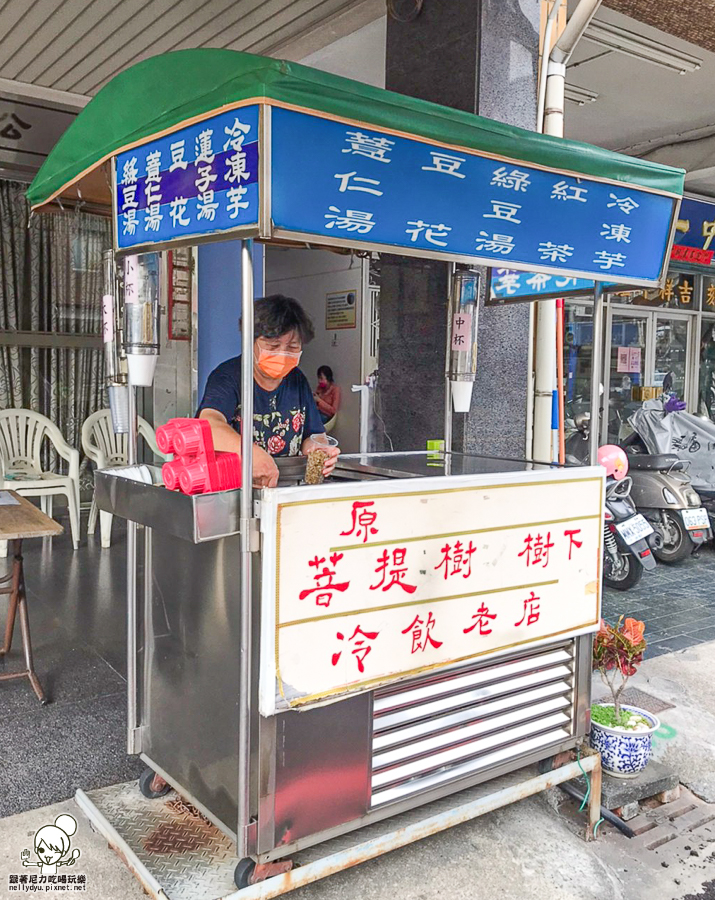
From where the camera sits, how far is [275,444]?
2.94 m

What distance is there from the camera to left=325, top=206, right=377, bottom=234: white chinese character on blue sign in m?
1.83

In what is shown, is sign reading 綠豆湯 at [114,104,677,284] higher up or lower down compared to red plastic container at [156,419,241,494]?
higher up

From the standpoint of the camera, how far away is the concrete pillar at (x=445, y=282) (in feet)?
11.3

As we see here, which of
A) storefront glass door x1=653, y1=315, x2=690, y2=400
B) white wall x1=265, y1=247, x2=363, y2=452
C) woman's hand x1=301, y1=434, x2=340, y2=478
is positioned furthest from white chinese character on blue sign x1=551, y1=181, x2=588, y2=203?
storefront glass door x1=653, y1=315, x2=690, y2=400

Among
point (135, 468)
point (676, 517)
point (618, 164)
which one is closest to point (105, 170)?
point (135, 468)

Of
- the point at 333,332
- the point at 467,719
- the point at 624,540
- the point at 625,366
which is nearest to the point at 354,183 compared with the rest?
the point at 467,719

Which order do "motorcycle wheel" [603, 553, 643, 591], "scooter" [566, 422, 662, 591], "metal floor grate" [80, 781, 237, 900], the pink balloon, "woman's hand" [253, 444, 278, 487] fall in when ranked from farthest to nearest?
"motorcycle wheel" [603, 553, 643, 591]
"scooter" [566, 422, 662, 591]
the pink balloon
"woman's hand" [253, 444, 278, 487]
"metal floor grate" [80, 781, 237, 900]

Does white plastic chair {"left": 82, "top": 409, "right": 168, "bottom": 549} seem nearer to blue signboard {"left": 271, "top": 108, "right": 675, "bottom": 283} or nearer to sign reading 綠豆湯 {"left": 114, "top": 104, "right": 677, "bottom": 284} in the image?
sign reading 綠豆湯 {"left": 114, "top": 104, "right": 677, "bottom": 284}

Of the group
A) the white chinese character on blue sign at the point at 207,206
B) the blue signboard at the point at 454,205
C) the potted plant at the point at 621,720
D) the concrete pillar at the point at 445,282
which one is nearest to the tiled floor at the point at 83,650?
the potted plant at the point at 621,720

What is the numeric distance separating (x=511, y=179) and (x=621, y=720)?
199 cm

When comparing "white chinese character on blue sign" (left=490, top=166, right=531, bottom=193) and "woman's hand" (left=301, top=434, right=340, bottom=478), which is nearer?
"white chinese character on blue sign" (left=490, top=166, right=531, bottom=193)

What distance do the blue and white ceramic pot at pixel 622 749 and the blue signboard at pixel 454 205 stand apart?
5.26 ft

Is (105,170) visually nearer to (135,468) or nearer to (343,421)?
(135,468)

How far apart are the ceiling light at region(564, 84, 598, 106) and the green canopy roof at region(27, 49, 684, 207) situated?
13.0 ft
